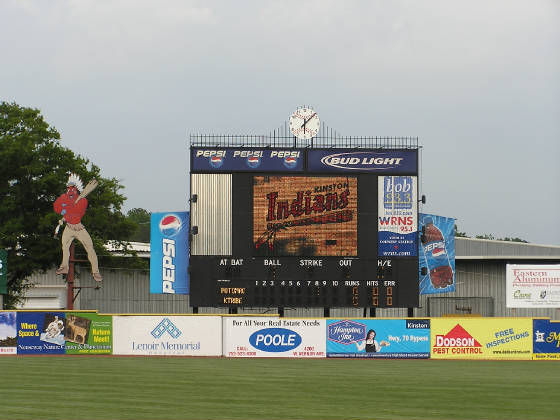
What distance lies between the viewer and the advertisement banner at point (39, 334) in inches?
1264

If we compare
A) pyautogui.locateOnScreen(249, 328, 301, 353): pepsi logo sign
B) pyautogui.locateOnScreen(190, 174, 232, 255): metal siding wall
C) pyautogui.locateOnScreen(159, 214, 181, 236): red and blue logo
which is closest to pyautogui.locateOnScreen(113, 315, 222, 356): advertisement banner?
pyautogui.locateOnScreen(249, 328, 301, 353): pepsi logo sign

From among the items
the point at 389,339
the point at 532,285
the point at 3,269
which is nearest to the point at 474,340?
the point at 389,339

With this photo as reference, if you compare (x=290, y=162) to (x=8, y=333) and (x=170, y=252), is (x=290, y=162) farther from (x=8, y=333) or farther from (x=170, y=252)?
(x=8, y=333)

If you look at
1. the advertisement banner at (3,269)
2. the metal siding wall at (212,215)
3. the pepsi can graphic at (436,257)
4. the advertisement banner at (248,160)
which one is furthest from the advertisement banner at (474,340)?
the advertisement banner at (3,269)

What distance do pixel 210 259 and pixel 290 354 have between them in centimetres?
481

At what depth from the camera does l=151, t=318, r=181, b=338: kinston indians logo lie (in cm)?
3192

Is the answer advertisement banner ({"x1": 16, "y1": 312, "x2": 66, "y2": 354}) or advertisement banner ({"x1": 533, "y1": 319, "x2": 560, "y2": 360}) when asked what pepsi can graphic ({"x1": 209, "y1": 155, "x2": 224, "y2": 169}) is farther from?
advertisement banner ({"x1": 533, "y1": 319, "x2": 560, "y2": 360})

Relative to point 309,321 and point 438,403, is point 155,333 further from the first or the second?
point 438,403

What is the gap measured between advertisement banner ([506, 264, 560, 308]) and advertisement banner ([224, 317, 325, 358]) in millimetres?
18074

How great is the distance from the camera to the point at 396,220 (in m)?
33.1

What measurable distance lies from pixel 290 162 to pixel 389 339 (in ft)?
25.9

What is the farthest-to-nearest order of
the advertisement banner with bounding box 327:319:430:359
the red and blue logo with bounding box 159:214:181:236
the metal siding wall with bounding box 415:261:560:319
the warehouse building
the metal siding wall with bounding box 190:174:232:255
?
the metal siding wall with bounding box 415:261:560:319, the warehouse building, the red and blue logo with bounding box 159:214:181:236, the metal siding wall with bounding box 190:174:232:255, the advertisement banner with bounding box 327:319:430:359

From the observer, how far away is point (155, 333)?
1256 inches

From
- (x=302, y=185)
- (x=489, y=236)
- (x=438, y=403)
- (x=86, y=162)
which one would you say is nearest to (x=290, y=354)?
(x=302, y=185)
